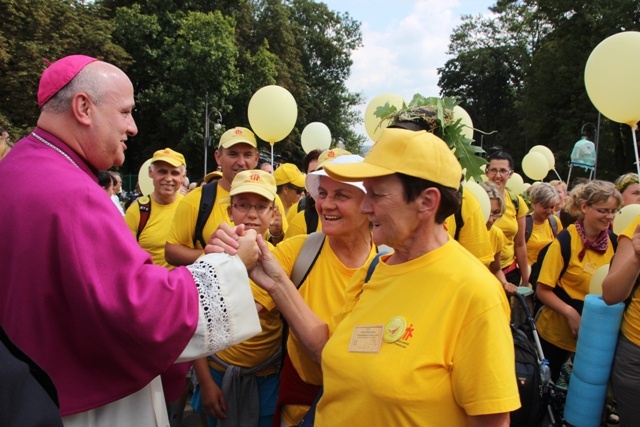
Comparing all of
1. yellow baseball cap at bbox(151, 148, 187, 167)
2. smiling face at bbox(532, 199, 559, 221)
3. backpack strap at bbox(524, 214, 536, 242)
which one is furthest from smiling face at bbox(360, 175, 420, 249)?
smiling face at bbox(532, 199, 559, 221)

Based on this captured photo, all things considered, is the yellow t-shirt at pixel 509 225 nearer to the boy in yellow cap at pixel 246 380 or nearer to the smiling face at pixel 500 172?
the smiling face at pixel 500 172

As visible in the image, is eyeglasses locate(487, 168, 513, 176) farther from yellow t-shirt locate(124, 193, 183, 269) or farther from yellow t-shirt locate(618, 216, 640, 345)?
yellow t-shirt locate(124, 193, 183, 269)

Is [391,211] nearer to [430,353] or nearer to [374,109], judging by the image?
[430,353]

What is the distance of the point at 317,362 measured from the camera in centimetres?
222

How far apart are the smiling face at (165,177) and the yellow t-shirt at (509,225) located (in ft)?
11.1

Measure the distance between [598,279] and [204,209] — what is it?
9.48 ft

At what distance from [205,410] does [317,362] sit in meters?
1.00

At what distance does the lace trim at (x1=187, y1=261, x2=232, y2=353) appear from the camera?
180cm

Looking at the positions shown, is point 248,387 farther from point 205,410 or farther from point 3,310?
point 3,310

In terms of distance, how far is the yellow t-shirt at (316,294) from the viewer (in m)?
2.37

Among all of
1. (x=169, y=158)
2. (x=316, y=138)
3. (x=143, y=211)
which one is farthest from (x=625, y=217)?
(x=316, y=138)

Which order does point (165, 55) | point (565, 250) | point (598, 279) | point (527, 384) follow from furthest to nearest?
point (165, 55) < point (565, 250) < point (598, 279) < point (527, 384)

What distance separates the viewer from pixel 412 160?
1.74m

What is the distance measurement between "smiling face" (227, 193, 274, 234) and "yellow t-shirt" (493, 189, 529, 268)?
3416mm
